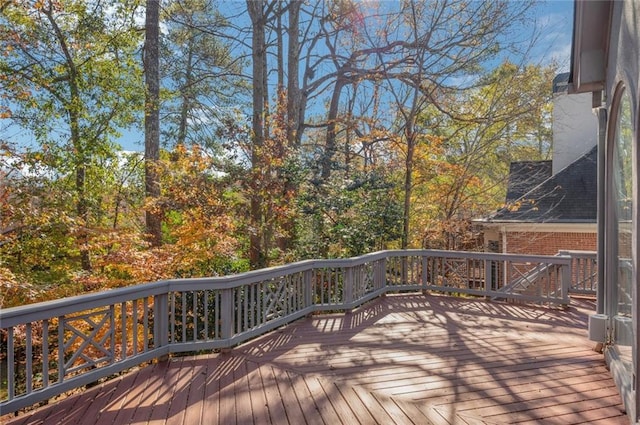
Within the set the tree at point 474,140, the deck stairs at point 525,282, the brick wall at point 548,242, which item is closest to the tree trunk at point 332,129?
the tree at point 474,140

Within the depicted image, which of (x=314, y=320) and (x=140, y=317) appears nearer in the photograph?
(x=314, y=320)

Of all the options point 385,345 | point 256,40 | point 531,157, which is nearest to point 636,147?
point 385,345

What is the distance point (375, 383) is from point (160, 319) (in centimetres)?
224

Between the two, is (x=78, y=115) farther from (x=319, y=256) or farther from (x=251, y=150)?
(x=319, y=256)

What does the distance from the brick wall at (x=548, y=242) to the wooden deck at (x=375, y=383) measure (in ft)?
18.3

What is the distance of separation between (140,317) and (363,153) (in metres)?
6.95

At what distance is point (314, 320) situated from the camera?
5.42m

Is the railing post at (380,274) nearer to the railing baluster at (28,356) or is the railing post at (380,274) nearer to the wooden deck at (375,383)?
the wooden deck at (375,383)

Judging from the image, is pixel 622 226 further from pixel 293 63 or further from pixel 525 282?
pixel 293 63

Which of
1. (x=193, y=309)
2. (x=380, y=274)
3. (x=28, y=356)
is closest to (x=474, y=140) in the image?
(x=380, y=274)

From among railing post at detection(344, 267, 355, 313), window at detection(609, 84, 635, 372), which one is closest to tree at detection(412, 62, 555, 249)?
railing post at detection(344, 267, 355, 313)

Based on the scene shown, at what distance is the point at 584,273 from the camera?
22.6 feet

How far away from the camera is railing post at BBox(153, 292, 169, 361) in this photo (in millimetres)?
3750

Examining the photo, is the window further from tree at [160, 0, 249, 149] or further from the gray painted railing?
tree at [160, 0, 249, 149]
